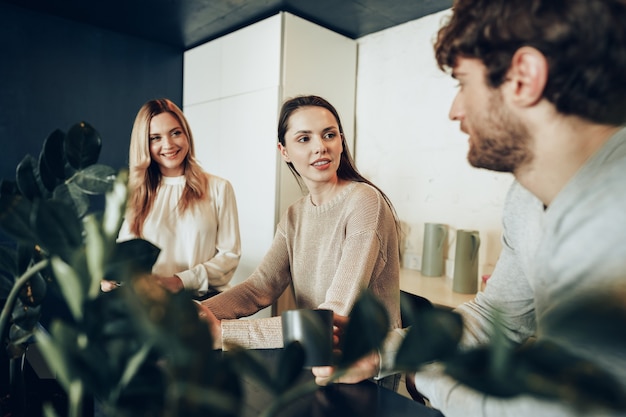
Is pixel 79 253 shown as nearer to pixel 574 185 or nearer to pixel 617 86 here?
pixel 574 185

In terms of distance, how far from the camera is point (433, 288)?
6.82ft

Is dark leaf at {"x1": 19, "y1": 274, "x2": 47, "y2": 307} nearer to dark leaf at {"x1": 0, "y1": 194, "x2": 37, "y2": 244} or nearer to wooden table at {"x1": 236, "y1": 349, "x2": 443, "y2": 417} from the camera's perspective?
dark leaf at {"x1": 0, "y1": 194, "x2": 37, "y2": 244}

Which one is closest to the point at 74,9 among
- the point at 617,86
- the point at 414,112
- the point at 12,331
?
the point at 414,112

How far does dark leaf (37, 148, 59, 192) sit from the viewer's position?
0.41 metres

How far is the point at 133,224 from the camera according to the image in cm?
182

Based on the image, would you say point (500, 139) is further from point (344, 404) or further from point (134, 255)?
point (134, 255)

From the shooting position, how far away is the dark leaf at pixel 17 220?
33 centimetres

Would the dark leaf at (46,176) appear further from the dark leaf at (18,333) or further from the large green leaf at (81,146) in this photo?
the dark leaf at (18,333)

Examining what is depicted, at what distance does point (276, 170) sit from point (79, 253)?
2.33 m

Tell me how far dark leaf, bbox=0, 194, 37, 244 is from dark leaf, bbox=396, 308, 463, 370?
0.29 m

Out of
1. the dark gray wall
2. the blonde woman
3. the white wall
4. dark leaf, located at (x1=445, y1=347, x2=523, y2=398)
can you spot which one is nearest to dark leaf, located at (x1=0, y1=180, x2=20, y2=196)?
dark leaf, located at (x1=445, y1=347, x2=523, y2=398)

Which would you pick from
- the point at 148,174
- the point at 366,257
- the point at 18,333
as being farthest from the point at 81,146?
the point at 148,174

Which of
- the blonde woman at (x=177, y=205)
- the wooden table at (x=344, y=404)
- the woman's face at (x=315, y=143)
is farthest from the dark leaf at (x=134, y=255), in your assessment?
the blonde woman at (x=177, y=205)

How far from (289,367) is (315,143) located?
4.12 ft
